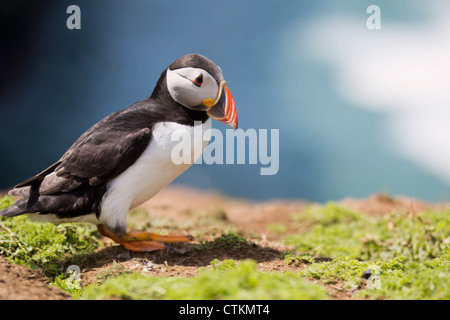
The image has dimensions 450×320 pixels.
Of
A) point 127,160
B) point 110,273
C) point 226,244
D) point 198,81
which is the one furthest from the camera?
point 226,244

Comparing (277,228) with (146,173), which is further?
(277,228)

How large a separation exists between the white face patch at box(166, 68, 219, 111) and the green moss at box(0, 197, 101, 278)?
2.11 metres

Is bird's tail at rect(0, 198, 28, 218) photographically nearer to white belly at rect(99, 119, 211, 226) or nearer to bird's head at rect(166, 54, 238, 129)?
white belly at rect(99, 119, 211, 226)

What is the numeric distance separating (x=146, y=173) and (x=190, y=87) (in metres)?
1.04

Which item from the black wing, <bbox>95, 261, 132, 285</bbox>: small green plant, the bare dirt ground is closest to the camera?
the bare dirt ground

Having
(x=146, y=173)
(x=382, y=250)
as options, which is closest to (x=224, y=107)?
(x=146, y=173)

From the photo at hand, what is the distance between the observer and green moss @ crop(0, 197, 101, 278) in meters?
4.92

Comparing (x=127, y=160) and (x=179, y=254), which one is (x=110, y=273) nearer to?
(x=179, y=254)

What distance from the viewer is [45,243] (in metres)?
5.26

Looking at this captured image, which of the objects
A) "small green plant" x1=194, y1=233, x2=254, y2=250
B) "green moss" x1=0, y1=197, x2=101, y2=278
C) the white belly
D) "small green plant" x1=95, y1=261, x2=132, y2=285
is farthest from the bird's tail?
"small green plant" x1=194, y1=233, x2=254, y2=250

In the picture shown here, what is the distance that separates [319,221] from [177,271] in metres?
4.64
